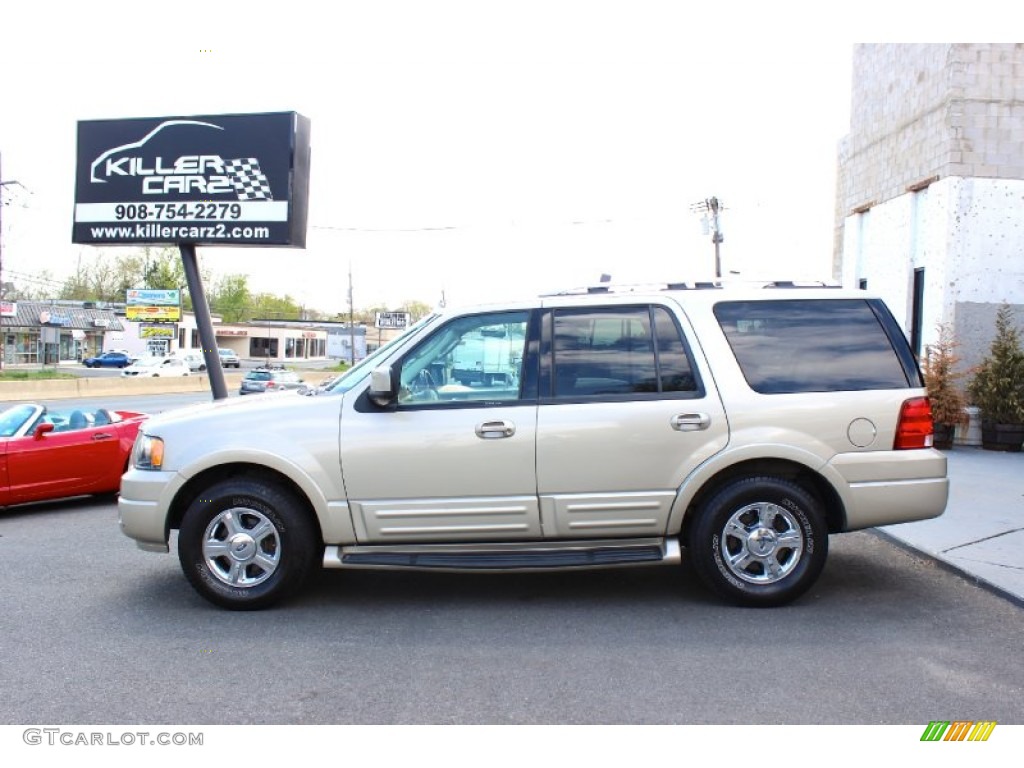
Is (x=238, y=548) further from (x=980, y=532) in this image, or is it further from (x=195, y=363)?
(x=195, y=363)

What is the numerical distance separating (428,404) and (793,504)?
232cm

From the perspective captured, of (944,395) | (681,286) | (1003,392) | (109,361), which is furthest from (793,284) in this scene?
(109,361)

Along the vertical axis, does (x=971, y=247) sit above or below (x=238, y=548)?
above

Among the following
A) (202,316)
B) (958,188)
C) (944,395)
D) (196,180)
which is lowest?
(944,395)

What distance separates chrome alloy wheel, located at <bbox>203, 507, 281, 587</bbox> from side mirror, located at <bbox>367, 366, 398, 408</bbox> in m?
1.01

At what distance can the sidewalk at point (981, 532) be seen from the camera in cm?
599

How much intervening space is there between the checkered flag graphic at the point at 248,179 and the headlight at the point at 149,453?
28.9 ft

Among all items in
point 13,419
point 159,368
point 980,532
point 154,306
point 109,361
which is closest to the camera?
point 980,532

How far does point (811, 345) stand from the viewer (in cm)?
552

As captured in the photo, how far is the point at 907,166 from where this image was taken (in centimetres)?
1448

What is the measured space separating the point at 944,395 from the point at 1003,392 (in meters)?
0.81

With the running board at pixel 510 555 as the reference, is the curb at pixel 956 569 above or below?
below
